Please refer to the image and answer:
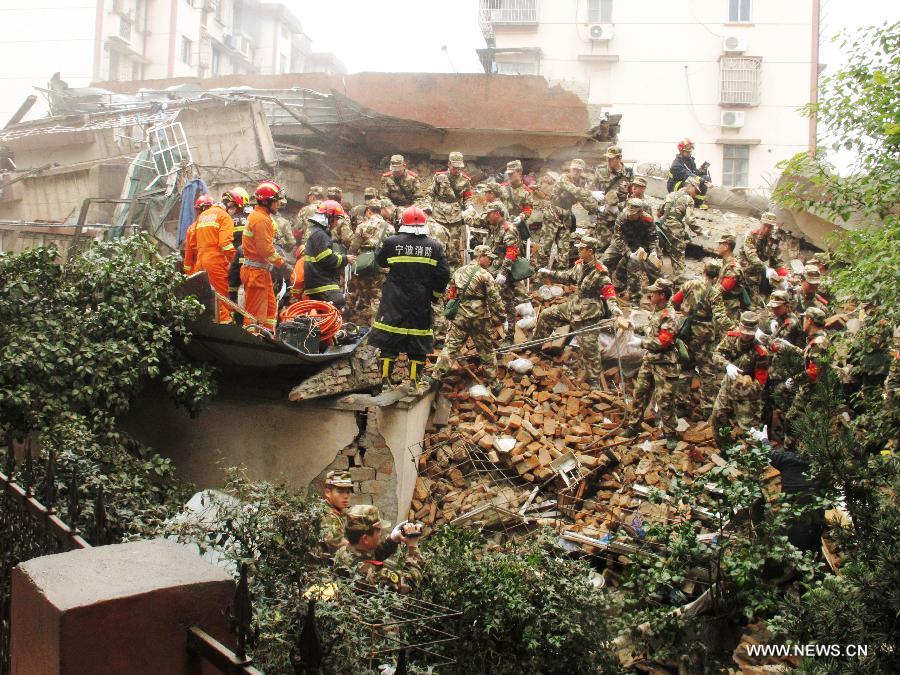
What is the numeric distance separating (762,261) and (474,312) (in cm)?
490

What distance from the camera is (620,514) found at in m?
9.63

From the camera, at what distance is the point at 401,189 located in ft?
48.9

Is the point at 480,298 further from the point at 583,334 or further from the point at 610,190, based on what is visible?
the point at 610,190

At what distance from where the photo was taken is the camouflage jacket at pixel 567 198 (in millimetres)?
14500

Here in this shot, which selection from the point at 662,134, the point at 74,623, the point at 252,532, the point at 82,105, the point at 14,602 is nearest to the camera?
the point at 74,623

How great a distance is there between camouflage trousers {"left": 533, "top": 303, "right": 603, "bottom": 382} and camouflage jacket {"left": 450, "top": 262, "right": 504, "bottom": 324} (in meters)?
1.22

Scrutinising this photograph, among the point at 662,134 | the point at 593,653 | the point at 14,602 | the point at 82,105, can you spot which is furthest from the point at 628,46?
the point at 14,602

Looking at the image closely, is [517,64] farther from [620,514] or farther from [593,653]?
[593,653]

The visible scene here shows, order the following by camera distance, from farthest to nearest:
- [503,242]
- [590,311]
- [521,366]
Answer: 1. [503,242]
2. [521,366]
3. [590,311]

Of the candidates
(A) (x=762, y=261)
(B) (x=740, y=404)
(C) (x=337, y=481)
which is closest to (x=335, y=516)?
(C) (x=337, y=481)

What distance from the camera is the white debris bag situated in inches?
463

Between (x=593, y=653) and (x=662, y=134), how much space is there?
2604 centimetres

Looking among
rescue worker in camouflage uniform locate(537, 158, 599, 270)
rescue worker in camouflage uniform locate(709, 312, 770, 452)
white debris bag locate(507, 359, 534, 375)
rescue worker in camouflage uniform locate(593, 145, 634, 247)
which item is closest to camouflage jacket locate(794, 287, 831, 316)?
rescue worker in camouflage uniform locate(709, 312, 770, 452)

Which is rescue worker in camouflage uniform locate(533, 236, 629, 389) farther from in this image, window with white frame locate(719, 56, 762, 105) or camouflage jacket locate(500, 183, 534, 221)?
window with white frame locate(719, 56, 762, 105)
